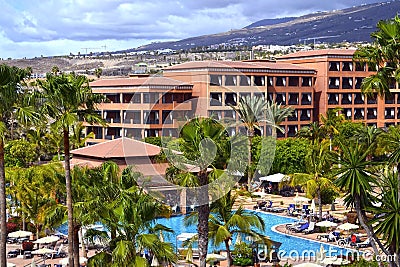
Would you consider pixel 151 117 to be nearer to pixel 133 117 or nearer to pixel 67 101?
pixel 133 117

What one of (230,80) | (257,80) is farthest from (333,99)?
(230,80)

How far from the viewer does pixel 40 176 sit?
1198 inches

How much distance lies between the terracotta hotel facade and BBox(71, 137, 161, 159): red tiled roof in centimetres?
532

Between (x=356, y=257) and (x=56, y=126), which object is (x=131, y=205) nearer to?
(x=56, y=126)

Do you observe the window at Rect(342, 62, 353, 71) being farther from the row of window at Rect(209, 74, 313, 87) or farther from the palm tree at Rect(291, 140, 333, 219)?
the palm tree at Rect(291, 140, 333, 219)

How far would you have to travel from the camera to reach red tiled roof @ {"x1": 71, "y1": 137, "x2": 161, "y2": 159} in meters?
36.9

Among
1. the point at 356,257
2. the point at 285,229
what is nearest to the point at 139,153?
the point at 285,229

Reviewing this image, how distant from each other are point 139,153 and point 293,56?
3902cm

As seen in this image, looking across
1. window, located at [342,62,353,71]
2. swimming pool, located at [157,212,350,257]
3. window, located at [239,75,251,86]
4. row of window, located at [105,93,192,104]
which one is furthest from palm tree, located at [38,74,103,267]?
window, located at [342,62,353,71]

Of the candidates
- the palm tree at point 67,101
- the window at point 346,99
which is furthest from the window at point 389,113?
the palm tree at point 67,101

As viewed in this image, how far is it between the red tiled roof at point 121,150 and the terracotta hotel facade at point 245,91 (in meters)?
5.32

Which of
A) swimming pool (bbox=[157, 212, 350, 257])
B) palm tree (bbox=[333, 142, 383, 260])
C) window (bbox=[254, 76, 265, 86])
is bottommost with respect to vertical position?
swimming pool (bbox=[157, 212, 350, 257])

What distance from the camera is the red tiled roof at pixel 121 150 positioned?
3687cm

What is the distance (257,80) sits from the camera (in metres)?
59.9
